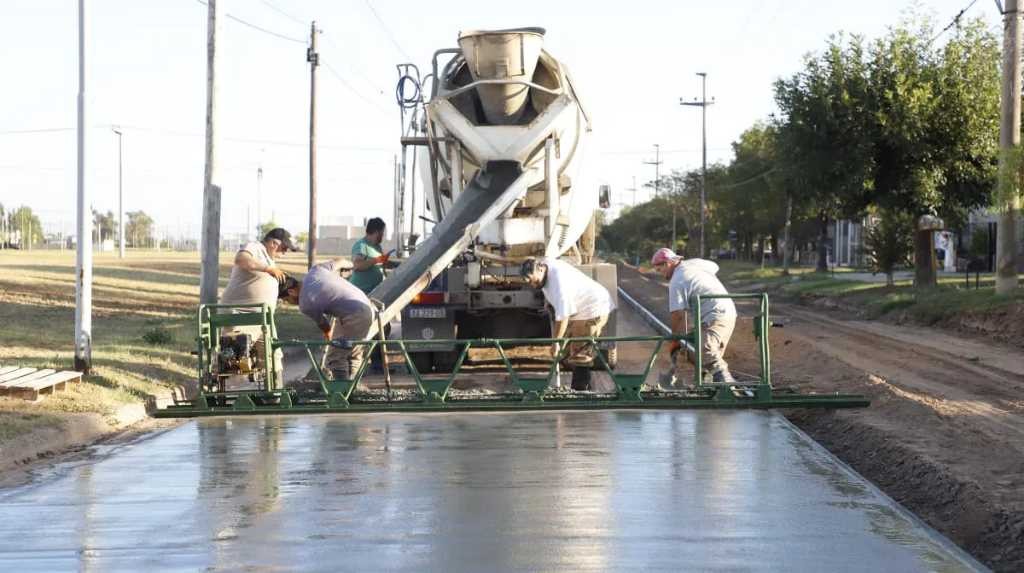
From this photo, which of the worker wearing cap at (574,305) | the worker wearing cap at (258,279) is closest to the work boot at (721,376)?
the worker wearing cap at (574,305)

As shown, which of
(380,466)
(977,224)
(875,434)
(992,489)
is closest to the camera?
(992,489)

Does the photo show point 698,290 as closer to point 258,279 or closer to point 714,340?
point 714,340

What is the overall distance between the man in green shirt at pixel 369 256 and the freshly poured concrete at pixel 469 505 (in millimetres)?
5096

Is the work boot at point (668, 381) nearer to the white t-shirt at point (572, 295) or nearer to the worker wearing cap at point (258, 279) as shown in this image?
the white t-shirt at point (572, 295)

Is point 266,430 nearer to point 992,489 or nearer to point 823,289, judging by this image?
point 992,489

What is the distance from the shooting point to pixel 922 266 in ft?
117

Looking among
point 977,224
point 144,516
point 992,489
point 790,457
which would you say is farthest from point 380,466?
point 977,224

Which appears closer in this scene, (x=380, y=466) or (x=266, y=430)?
(x=380, y=466)

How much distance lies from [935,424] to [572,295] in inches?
150

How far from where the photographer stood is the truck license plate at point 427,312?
1620 centimetres

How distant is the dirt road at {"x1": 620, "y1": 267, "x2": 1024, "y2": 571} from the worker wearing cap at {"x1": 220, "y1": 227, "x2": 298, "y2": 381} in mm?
5474

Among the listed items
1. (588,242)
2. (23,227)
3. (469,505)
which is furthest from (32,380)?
(23,227)

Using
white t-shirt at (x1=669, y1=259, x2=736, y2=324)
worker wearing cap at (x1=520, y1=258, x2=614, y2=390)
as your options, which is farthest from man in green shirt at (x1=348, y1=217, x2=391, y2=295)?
white t-shirt at (x1=669, y1=259, x2=736, y2=324)

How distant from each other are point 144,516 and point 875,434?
610 cm
